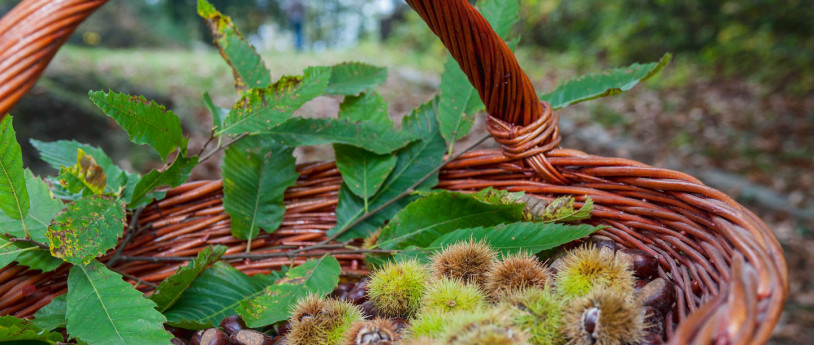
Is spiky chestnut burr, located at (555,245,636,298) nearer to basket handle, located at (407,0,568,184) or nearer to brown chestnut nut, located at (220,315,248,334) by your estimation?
basket handle, located at (407,0,568,184)

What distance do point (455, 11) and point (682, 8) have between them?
5.78m

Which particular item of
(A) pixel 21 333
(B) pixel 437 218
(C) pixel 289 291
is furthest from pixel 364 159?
(A) pixel 21 333

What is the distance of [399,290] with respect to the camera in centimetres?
77

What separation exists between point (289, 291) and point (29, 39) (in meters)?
0.52

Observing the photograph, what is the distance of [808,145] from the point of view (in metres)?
3.43

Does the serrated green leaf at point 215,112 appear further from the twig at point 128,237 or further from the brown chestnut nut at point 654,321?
the brown chestnut nut at point 654,321

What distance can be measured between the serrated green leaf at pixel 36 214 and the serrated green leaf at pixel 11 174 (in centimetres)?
7

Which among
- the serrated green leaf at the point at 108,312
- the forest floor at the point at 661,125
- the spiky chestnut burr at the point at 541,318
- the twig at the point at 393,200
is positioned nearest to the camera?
the spiky chestnut burr at the point at 541,318

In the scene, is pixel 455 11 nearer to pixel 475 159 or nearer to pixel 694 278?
pixel 475 159

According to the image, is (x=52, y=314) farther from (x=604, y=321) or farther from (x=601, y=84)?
(x=601, y=84)

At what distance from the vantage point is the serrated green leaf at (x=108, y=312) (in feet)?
2.47

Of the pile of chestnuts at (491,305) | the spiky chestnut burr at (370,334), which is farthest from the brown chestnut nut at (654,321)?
the spiky chestnut burr at (370,334)

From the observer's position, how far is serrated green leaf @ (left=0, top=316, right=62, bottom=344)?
2.25 ft

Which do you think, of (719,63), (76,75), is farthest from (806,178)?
(76,75)
